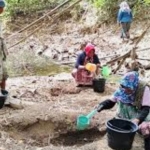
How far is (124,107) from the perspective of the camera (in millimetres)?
5480

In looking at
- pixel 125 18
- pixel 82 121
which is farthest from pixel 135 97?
pixel 125 18

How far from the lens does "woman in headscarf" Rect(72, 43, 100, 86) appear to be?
859 centimetres

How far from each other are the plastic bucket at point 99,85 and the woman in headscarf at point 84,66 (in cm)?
28

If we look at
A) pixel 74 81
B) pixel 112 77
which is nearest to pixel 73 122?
pixel 74 81

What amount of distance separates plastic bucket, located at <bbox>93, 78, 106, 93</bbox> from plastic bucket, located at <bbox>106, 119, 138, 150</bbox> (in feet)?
10.0

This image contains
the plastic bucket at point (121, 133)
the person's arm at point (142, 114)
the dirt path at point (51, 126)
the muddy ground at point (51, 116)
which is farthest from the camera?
the muddy ground at point (51, 116)

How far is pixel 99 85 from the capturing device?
8.34 metres

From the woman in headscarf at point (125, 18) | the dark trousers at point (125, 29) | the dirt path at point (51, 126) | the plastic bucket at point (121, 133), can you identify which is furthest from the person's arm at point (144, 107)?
the woman in headscarf at point (125, 18)

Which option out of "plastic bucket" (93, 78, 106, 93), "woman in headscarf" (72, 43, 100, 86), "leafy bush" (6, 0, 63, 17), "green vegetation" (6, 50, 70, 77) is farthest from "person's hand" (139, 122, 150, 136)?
"leafy bush" (6, 0, 63, 17)

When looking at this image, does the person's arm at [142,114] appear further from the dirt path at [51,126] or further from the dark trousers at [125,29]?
the dark trousers at [125,29]

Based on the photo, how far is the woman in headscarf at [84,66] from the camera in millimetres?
8594

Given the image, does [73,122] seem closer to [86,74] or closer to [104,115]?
[104,115]

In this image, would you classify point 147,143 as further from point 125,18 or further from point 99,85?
point 125,18

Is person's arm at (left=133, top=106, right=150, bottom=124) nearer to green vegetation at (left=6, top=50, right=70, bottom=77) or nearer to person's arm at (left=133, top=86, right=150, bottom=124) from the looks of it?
person's arm at (left=133, top=86, right=150, bottom=124)
